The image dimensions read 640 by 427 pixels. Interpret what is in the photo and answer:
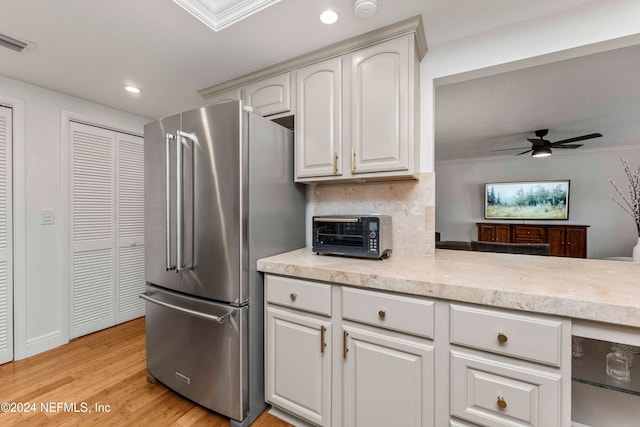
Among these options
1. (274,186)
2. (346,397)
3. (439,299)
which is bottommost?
(346,397)

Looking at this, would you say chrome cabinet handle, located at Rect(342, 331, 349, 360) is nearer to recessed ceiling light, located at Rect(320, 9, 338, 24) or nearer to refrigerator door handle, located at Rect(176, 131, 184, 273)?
refrigerator door handle, located at Rect(176, 131, 184, 273)

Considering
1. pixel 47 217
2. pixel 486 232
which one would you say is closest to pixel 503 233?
pixel 486 232

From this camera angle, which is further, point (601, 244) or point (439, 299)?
point (601, 244)

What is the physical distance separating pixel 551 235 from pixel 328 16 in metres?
6.00

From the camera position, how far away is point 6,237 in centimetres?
216

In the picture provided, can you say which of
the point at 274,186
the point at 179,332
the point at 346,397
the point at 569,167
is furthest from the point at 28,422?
the point at 569,167

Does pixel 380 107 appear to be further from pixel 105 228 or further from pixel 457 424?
pixel 105 228

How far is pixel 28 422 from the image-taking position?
154 centimetres

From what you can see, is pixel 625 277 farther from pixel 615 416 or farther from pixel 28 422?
pixel 28 422

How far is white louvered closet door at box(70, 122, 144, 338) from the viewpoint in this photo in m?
2.57

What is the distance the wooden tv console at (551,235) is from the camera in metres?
5.04

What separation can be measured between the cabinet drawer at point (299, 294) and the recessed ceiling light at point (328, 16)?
142cm

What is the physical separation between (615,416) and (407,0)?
202cm

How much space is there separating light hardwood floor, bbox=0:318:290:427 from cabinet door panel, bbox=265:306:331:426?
22 cm
